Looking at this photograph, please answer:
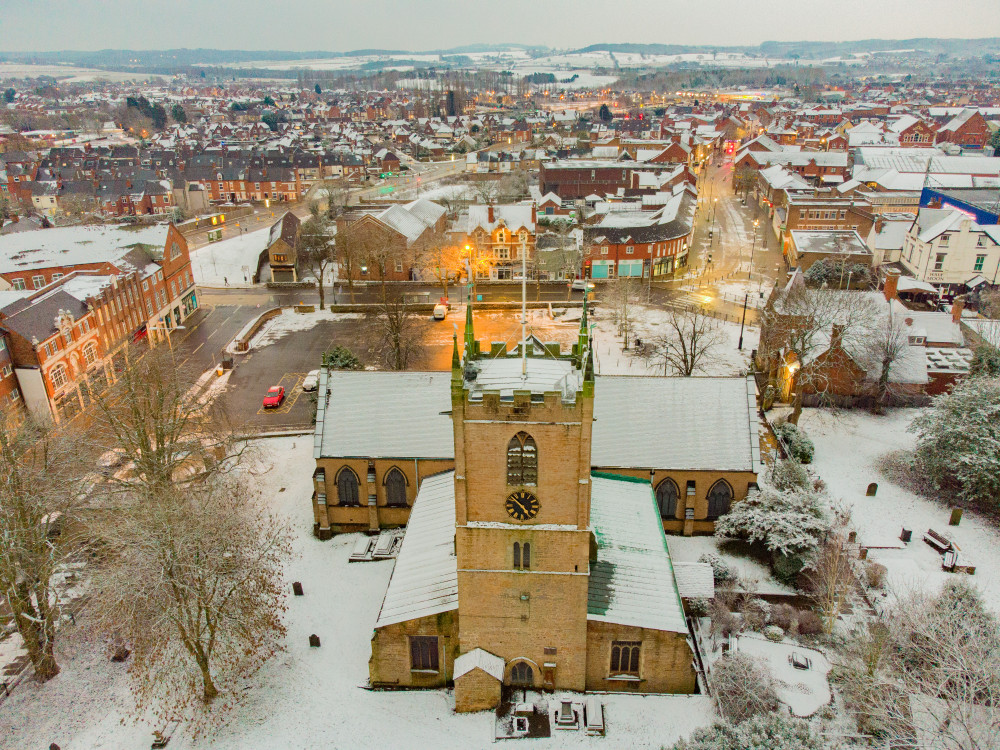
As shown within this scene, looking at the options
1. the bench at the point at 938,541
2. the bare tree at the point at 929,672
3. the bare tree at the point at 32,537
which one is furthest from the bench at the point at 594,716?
the bare tree at the point at 32,537

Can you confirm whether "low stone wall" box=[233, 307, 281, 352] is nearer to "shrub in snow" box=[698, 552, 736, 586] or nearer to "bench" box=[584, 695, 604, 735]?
"shrub in snow" box=[698, 552, 736, 586]

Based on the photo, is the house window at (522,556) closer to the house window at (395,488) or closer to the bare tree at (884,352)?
the house window at (395,488)

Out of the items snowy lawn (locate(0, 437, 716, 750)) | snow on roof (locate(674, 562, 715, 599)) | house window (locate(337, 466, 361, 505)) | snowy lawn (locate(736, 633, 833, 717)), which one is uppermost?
house window (locate(337, 466, 361, 505))

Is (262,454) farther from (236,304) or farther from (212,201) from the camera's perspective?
(212,201)

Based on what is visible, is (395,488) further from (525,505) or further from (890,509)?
(890,509)

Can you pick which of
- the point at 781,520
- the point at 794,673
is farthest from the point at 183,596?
the point at 781,520

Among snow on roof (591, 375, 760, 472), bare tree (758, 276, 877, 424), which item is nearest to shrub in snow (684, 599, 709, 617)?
Result: snow on roof (591, 375, 760, 472)

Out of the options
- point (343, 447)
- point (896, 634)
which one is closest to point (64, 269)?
point (343, 447)
